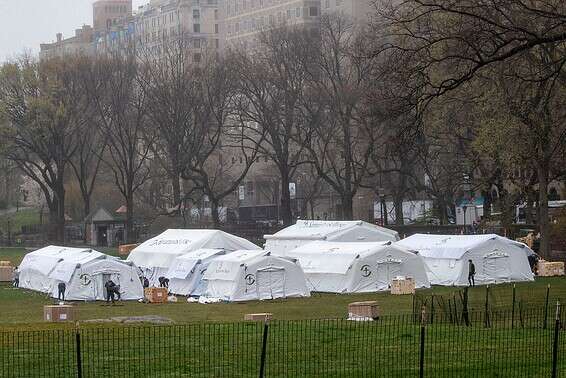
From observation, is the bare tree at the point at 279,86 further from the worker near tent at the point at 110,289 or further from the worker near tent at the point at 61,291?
the worker near tent at the point at 110,289

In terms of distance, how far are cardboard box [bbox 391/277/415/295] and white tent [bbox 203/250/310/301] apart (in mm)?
4034

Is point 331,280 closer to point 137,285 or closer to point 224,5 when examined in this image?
point 137,285

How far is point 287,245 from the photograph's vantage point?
67000 mm

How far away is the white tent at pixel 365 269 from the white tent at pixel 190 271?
5.14 meters

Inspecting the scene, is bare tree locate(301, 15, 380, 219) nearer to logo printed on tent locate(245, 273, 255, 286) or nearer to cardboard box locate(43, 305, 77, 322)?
logo printed on tent locate(245, 273, 255, 286)

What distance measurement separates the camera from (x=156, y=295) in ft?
171


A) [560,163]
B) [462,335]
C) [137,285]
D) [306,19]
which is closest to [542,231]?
[560,163]

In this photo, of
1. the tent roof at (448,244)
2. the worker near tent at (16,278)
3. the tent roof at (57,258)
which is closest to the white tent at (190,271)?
the tent roof at (57,258)

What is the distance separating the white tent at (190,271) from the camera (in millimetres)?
55438

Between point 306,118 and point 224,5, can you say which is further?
point 224,5

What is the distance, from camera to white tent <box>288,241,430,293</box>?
5484cm

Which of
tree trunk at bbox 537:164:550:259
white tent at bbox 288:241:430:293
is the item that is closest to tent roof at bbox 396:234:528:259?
white tent at bbox 288:241:430:293

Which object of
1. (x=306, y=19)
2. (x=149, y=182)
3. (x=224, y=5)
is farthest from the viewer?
(x=224, y=5)

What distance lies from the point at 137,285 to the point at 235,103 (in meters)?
34.4
